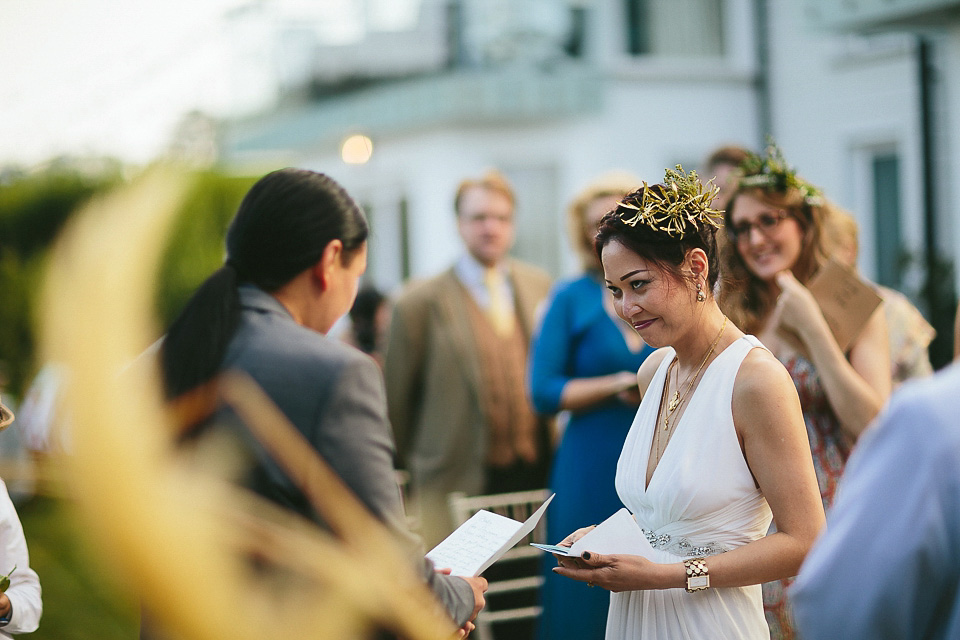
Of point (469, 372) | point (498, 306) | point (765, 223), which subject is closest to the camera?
point (765, 223)

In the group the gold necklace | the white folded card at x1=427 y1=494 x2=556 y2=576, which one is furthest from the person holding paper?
the white folded card at x1=427 y1=494 x2=556 y2=576

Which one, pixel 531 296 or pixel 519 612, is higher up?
pixel 531 296

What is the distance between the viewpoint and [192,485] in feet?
2.84

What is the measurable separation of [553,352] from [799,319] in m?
1.31

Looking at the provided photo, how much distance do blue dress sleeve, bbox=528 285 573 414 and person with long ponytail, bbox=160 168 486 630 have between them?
213 cm

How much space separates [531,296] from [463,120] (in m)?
9.43

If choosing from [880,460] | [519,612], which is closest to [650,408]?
[880,460]

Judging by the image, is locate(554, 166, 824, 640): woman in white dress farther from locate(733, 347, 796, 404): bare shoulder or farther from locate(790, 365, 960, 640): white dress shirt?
locate(790, 365, 960, 640): white dress shirt

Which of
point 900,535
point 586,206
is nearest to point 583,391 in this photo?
point 586,206

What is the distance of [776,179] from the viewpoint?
365 centimetres

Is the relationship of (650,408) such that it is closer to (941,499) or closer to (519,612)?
(941,499)

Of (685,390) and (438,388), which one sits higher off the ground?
(685,390)

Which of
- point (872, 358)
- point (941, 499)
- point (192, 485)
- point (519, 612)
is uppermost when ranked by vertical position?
point (192, 485)

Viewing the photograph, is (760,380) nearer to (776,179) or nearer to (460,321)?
(776,179)
